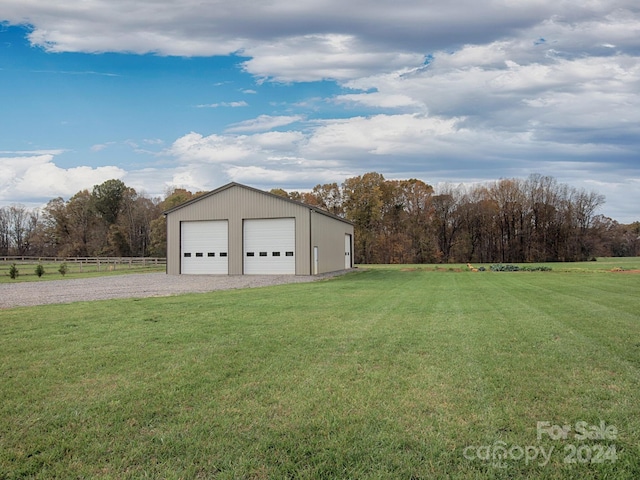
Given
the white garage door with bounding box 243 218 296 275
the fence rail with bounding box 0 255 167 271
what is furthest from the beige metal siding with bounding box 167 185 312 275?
the fence rail with bounding box 0 255 167 271

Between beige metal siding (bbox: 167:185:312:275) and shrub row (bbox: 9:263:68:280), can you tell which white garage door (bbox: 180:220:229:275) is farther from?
shrub row (bbox: 9:263:68:280)

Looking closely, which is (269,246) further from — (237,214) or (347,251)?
(347,251)

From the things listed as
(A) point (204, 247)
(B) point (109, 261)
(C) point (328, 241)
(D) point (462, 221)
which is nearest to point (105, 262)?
(B) point (109, 261)

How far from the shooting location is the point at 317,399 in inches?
187

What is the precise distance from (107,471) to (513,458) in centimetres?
303

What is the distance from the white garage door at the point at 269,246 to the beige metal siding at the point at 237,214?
14.4 inches

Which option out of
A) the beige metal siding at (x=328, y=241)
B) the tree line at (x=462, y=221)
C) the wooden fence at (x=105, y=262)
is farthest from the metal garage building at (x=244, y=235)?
the tree line at (x=462, y=221)

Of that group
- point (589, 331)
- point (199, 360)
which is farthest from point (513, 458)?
point (589, 331)

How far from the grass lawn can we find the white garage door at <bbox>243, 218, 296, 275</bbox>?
1885cm

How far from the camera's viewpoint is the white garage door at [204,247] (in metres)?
29.1

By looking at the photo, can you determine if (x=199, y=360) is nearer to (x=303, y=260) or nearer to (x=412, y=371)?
(x=412, y=371)

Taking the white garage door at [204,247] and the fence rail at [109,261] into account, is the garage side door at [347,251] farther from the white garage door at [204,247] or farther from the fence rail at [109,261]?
the fence rail at [109,261]

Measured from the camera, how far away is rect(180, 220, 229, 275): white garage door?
29.1m

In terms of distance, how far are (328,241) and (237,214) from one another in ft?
23.0
